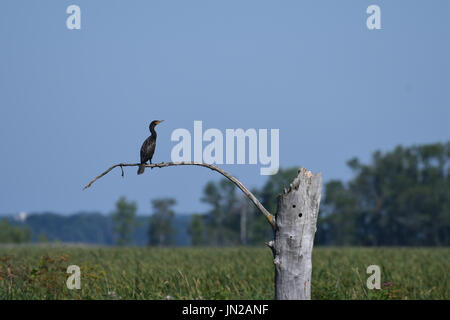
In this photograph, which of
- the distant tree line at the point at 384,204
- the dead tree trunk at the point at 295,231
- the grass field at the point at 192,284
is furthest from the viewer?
the distant tree line at the point at 384,204

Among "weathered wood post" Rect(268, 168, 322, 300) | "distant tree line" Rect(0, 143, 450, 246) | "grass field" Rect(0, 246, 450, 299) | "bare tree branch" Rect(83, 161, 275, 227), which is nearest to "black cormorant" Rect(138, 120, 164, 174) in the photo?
"bare tree branch" Rect(83, 161, 275, 227)

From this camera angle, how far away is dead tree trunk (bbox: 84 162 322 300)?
20.7 feet

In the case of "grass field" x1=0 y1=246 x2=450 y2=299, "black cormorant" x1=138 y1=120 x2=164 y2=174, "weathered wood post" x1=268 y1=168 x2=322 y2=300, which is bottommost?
"grass field" x1=0 y1=246 x2=450 y2=299

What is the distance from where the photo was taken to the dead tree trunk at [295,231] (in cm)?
630

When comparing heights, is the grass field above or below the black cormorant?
below

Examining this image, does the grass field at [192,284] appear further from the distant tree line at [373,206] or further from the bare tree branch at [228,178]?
the distant tree line at [373,206]

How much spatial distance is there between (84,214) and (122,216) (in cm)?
7259

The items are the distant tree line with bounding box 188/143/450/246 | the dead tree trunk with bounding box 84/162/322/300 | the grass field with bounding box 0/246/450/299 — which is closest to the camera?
the dead tree trunk with bounding box 84/162/322/300

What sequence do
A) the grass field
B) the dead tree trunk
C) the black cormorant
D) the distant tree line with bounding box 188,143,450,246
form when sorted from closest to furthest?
1. the dead tree trunk
2. the black cormorant
3. the grass field
4. the distant tree line with bounding box 188,143,450,246

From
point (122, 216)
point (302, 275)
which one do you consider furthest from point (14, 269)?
point (122, 216)

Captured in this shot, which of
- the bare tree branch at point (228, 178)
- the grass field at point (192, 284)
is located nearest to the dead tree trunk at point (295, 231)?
the bare tree branch at point (228, 178)

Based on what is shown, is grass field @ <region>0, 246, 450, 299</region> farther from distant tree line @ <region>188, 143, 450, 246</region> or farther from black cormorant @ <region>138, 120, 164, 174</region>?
distant tree line @ <region>188, 143, 450, 246</region>
